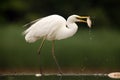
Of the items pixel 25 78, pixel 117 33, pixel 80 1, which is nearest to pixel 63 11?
pixel 80 1

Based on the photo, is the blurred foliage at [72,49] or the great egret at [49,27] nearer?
the great egret at [49,27]

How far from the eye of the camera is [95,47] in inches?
565

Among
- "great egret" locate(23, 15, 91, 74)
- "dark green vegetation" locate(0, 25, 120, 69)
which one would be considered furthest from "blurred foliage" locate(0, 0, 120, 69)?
"great egret" locate(23, 15, 91, 74)

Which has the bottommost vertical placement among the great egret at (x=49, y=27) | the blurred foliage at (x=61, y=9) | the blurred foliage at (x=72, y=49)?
the blurred foliage at (x=61, y=9)

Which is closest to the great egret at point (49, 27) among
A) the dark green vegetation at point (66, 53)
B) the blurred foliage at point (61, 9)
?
the dark green vegetation at point (66, 53)

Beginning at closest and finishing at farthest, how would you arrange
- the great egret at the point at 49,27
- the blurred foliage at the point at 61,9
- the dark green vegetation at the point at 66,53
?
1. the great egret at the point at 49,27
2. the dark green vegetation at the point at 66,53
3. the blurred foliage at the point at 61,9

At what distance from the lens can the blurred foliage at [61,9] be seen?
62.2 feet

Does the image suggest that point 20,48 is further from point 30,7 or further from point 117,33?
point 30,7

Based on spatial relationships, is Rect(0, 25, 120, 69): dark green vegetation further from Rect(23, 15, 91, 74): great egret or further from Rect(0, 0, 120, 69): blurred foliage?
Rect(23, 15, 91, 74): great egret

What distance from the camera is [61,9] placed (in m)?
19.5

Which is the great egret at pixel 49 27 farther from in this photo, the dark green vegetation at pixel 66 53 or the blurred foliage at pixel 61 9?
the blurred foliage at pixel 61 9

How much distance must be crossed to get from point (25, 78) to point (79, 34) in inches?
315

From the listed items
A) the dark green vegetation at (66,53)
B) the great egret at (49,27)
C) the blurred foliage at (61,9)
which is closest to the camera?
the great egret at (49,27)

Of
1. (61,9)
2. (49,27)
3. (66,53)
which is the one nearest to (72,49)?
(66,53)
